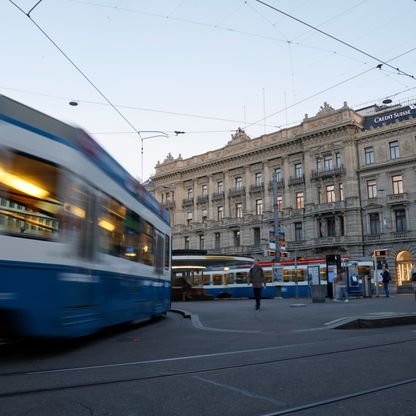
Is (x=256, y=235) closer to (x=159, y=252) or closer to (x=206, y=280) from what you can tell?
(x=206, y=280)

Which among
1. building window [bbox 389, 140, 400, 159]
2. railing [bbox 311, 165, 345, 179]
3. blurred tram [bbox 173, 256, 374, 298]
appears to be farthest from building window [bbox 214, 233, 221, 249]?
building window [bbox 389, 140, 400, 159]

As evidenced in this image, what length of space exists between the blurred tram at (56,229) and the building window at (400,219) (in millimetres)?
41817

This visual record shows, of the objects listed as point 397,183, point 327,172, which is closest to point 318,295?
point 397,183

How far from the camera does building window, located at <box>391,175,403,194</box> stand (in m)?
47.0

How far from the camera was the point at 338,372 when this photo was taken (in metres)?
5.86

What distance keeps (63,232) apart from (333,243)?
4442 cm

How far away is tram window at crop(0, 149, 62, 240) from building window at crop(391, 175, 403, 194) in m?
44.9

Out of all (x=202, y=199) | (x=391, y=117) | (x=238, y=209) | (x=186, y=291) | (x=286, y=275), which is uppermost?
(x=391, y=117)

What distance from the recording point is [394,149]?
4753 centimetres

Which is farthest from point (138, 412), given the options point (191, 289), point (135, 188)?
point (191, 289)

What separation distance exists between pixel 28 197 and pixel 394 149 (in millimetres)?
46007

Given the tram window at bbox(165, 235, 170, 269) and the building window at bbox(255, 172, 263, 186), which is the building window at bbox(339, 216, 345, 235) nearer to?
the building window at bbox(255, 172, 263, 186)

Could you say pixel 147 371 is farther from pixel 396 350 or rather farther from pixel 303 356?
pixel 396 350

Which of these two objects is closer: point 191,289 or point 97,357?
point 97,357
